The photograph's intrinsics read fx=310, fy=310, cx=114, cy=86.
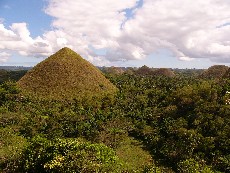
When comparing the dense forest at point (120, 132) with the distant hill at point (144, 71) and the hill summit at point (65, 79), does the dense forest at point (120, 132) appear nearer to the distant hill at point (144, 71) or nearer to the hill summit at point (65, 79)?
the hill summit at point (65, 79)

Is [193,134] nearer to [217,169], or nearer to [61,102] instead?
[217,169]

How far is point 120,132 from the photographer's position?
4319cm

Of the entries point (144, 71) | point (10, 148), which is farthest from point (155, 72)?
point (10, 148)

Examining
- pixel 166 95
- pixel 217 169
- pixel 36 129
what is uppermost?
pixel 166 95

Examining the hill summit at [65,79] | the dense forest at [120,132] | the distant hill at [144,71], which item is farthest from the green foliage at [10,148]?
the distant hill at [144,71]

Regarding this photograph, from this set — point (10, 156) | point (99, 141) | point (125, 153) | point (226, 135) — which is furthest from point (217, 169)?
point (10, 156)

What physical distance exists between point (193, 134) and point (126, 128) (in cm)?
1047

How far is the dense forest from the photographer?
26719 millimetres

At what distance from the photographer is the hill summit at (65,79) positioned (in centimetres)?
5875

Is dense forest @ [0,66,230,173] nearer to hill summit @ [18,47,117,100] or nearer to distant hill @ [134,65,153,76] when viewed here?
hill summit @ [18,47,117,100]

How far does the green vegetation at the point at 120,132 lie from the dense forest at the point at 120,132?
78 mm

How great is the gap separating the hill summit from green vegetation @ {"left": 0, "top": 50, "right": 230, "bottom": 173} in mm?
2795

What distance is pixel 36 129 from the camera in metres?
42.2

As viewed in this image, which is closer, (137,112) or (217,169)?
(217,169)
